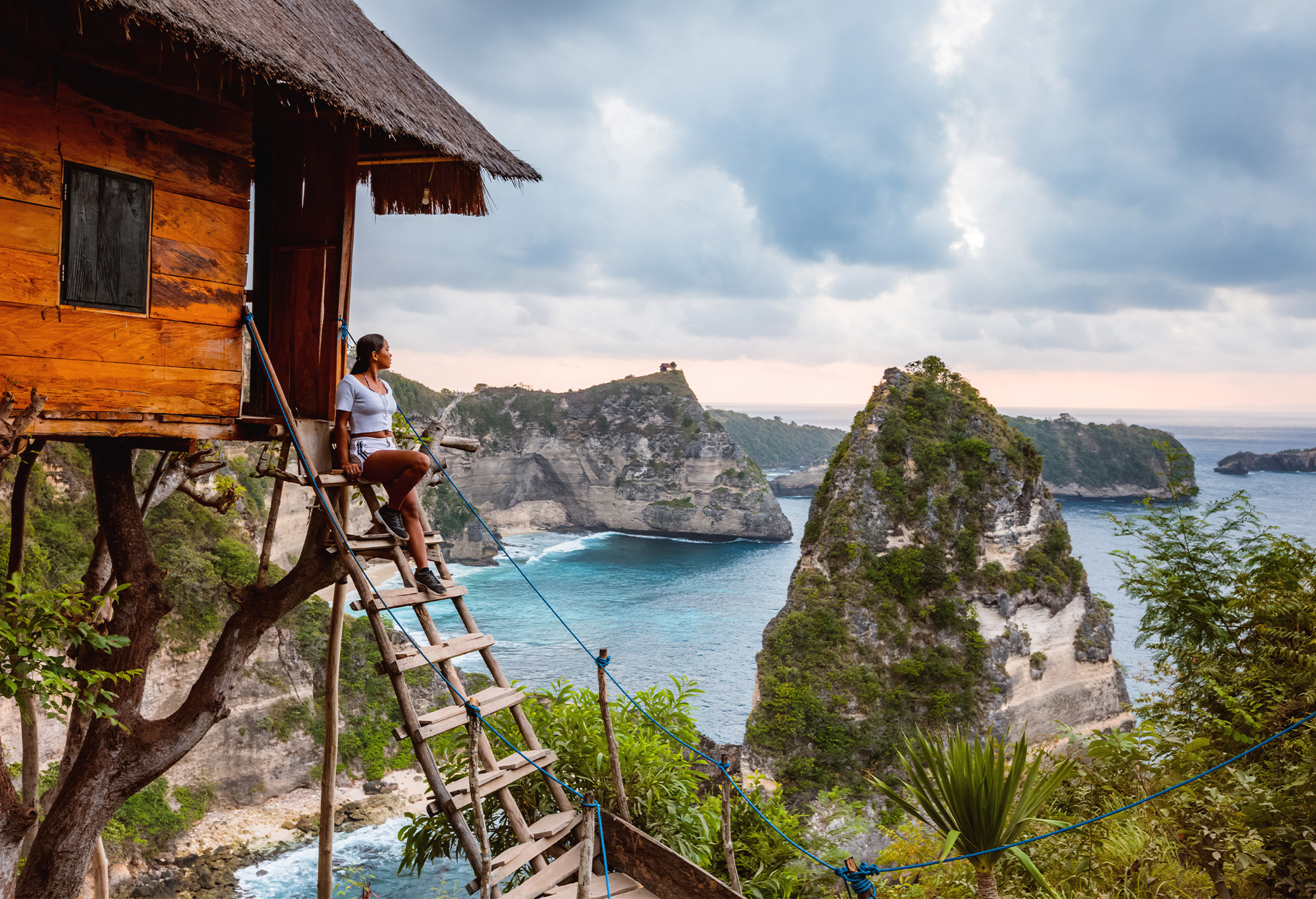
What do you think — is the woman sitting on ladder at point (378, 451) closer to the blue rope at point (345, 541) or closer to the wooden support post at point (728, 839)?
the blue rope at point (345, 541)

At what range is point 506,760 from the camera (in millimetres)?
4719

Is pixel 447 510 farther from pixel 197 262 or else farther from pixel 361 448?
pixel 197 262

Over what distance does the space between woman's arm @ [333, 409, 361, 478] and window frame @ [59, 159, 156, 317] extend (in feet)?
4.03

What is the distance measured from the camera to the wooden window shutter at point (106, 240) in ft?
14.4

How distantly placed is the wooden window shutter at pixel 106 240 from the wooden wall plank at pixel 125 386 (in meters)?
0.37

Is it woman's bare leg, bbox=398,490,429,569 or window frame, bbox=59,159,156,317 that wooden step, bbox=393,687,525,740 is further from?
window frame, bbox=59,159,156,317

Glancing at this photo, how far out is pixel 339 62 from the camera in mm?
5289

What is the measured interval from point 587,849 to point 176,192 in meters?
4.48

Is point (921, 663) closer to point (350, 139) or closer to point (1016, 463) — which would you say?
point (1016, 463)

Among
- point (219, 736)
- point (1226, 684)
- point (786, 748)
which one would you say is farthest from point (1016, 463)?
point (219, 736)

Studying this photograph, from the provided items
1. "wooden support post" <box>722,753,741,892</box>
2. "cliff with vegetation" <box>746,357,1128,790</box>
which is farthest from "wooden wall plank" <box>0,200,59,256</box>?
"cliff with vegetation" <box>746,357,1128,790</box>

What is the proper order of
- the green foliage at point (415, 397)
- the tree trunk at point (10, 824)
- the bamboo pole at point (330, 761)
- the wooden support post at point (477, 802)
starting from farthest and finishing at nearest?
the green foliage at point (415, 397) < the bamboo pole at point (330, 761) < the tree trunk at point (10, 824) < the wooden support post at point (477, 802)

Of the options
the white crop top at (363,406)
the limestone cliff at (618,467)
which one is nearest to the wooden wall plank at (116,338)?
the white crop top at (363,406)

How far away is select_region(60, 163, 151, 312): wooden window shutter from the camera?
439 cm
